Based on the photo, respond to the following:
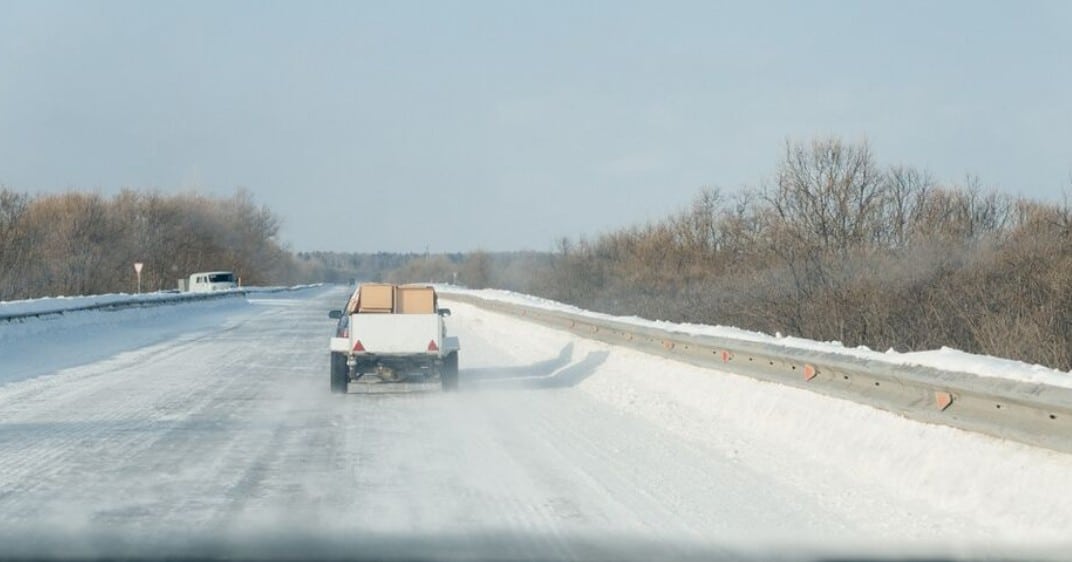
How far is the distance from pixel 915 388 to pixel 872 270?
18.1 metres

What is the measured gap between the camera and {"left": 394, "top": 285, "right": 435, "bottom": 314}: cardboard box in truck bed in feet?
68.0

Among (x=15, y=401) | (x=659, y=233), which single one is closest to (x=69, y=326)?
(x=15, y=401)

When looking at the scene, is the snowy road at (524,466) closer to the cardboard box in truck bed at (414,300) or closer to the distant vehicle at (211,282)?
the cardboard box in truck bed at (414,300)

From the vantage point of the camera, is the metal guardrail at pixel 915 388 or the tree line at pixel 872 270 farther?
the tree line at pixel 872 270

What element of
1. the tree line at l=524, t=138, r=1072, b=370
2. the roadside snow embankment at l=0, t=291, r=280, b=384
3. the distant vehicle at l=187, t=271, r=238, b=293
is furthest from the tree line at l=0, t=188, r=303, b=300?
the tree line at l=524, t=138, r=1072, b=370

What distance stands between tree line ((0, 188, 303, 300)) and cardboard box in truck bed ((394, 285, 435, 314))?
45.2 meters

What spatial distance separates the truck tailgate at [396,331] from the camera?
17938 millimetres

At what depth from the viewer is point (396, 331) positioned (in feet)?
59.7

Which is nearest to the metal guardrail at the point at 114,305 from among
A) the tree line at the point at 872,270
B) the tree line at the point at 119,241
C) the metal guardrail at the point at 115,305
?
the metal guardrail at the point at 115,305

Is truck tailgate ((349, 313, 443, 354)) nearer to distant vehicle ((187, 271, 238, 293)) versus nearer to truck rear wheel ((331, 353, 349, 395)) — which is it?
truck rear wheel ((331, 353, 349, 395))

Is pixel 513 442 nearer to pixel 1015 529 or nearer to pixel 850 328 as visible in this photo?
pixel 1015 529

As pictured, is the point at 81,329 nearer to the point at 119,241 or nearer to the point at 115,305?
the point at 115,305

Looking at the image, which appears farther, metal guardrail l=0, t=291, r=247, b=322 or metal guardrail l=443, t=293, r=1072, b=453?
metal guardrail l=0, t=291, r=247, b=322

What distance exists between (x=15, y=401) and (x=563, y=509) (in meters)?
10.8
